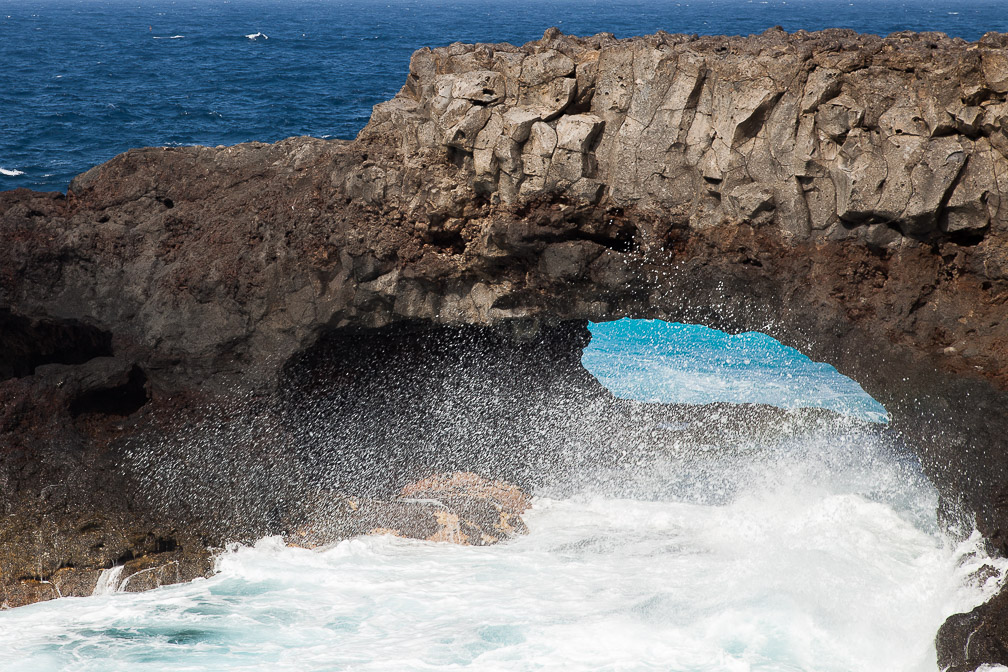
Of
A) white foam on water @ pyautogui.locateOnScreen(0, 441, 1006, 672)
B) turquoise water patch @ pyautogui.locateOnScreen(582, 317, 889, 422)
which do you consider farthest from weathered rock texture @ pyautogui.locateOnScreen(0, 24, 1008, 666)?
turquoise water patch @ pyautogui.locateOnScreen(582, 317, 889, 422)

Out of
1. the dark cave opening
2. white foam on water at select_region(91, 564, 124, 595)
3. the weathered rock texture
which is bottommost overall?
white foam on water at select_region(91, 564, 124, 595)

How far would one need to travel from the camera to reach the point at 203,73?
43719 millimetres

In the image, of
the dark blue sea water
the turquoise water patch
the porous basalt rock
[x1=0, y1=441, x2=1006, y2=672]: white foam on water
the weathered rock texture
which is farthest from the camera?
the dark blue sea water

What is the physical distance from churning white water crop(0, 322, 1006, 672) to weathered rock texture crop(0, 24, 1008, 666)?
1.17m

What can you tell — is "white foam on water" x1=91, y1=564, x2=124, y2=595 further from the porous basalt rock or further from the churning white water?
the porous basalt rock

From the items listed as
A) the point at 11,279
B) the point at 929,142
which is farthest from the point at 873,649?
the point at 11,279

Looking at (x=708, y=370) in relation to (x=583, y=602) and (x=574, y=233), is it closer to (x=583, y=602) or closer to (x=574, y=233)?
(x=574, y=233)

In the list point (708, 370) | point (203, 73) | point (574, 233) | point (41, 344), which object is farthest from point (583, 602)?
point (203, 73)

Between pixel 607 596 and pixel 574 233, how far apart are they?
3962 mm

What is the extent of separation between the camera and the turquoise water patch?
16.2 meters

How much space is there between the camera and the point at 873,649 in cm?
876

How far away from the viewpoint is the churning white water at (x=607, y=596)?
889 centimetres

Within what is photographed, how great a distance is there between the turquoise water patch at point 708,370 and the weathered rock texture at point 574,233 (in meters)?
5.60

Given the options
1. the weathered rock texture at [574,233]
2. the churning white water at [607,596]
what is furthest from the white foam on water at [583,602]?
the weathered rock texture at [574,233]
